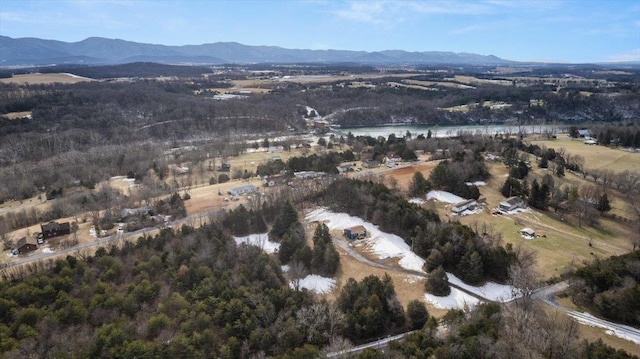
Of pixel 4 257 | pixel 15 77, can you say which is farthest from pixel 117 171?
pixel 15 77

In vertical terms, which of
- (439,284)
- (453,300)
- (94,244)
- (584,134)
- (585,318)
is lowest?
(453,300)

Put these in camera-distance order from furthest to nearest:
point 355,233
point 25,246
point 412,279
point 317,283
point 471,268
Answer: point 355,233
point 25,246
point 412,279
point 317,283
point 471,268

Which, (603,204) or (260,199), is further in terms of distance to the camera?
(260,199)

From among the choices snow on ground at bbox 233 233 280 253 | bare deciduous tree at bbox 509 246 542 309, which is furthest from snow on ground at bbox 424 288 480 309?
snow on ground at bbox 233 233 280 253

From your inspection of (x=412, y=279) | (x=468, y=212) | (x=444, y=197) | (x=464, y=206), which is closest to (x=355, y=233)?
(x=412, y=279)

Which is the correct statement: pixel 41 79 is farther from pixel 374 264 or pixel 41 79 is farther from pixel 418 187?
pixel 374 264

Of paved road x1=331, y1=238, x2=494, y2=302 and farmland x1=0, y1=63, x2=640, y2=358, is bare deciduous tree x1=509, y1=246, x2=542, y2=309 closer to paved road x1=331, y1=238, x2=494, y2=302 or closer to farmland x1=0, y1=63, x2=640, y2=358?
farmland x1=0, y1=63, x2=640, y2=358

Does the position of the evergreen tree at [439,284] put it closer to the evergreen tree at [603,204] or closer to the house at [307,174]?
the evergreen tree at [603,204]

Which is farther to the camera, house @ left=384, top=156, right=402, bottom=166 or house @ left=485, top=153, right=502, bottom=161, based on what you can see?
house @ left=384, top=156, right=402, bottom=166
